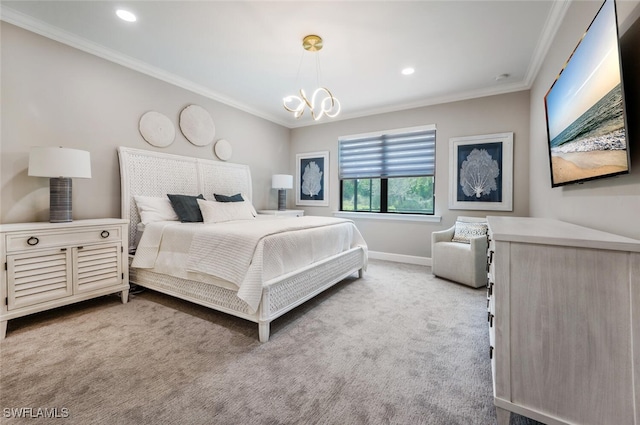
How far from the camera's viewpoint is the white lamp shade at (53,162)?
2.20m

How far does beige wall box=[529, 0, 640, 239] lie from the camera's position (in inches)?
46.0

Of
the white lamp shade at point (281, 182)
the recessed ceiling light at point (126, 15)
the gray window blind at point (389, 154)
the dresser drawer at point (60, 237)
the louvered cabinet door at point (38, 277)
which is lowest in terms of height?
the louvered cabinet door at point (38, 277)

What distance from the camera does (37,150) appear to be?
2.20 meters

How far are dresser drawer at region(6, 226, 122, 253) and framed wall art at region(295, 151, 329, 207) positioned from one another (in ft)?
11.2

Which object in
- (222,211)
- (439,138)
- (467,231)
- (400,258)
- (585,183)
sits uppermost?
(439,138)

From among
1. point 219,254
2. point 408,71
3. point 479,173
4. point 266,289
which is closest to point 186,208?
point 219,254

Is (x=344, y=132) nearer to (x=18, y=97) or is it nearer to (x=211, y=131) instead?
(x=211, y=131)

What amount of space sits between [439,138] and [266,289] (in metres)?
3.61

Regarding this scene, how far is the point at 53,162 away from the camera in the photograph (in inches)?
87.4

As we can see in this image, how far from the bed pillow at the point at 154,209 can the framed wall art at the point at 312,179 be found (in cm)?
277

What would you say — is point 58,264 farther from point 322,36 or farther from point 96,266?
point 322,36

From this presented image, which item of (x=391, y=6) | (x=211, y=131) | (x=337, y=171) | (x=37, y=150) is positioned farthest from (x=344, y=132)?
(x=37, y=150)
